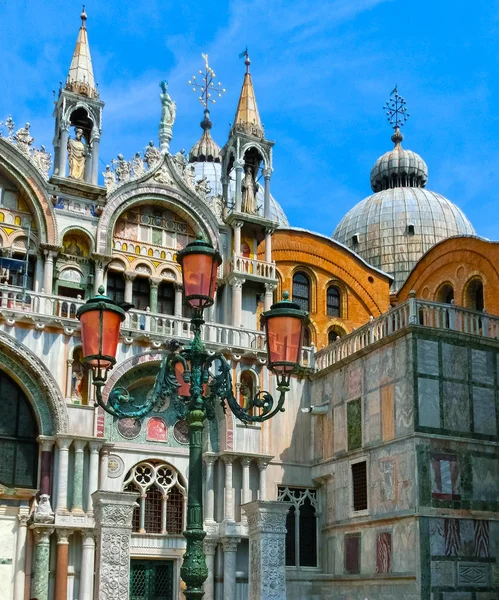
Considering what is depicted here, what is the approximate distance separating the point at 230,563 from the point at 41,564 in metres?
4.55

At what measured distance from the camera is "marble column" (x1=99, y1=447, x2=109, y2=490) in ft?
71.5

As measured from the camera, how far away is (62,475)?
21.1 m

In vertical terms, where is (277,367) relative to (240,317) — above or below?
below

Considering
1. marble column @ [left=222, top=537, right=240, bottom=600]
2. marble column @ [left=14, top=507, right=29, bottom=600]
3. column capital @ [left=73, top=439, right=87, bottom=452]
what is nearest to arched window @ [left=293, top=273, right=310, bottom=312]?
marble column @ [left=222, top=537, right=240, bottom=600]

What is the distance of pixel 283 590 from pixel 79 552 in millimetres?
4865

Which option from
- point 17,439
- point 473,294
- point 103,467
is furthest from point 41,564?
point 473,294

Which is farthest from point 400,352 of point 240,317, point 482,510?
point 240,317

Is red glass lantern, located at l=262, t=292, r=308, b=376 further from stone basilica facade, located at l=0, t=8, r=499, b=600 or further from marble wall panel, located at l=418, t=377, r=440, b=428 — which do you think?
marble wall panel, located at l=418, t=377, r=440, b=428

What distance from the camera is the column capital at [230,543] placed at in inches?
881

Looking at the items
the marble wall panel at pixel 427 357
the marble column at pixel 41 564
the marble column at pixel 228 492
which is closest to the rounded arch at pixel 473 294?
the marble wall panel at pixel 427 357

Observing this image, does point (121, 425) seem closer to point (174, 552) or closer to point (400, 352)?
point (174, 552)

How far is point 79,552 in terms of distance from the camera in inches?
830

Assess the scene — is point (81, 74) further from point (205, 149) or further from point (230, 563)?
point (205, 149)

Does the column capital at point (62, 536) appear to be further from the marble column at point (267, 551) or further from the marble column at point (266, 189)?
the marble column at point (266, 189)
